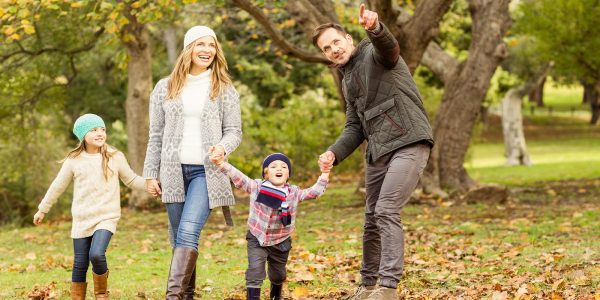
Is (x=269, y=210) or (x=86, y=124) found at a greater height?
(x=86, y=124)

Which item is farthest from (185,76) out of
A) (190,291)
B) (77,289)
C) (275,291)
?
(77,289)

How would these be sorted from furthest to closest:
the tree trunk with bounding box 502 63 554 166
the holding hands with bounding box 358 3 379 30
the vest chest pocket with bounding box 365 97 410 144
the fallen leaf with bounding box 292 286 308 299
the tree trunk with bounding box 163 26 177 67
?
the tree trunk with bounding box 502 63 554 166, the tree trunk with bounding box 163 26 177 67, the fallen leaf with bounding box 292 286 308 299, the vest chest pocket with bounding box 365 97 410 144, the holding hands with bounding box 358 3 379 30

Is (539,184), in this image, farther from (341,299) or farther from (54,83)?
(341,299)

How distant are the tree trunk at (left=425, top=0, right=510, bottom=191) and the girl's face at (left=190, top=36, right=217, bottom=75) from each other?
1177cm

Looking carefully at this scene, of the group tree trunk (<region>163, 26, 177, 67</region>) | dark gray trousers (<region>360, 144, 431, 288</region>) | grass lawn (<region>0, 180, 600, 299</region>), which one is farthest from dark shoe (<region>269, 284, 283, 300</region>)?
tree trunk (<region>163, 26, 177, 67</region>)

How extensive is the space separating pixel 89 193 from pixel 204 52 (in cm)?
139

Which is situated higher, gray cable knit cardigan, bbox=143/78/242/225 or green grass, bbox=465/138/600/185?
gray cable knit cardigan, bbox=143/78/242/225

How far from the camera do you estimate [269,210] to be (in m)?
6.54

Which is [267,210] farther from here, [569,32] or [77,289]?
[569,32]

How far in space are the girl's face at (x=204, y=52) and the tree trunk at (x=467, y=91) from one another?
11766mm

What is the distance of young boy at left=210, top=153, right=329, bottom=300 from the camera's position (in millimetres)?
6508

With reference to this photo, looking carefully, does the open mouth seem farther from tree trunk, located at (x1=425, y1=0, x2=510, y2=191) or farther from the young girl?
tree trunk, located at (x1=425, y1=0, x2=510, y2=191)

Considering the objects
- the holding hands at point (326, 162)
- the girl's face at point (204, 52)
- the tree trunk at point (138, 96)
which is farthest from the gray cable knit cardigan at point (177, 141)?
the tree trunk at point (138, 96)

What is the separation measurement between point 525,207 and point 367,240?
30.3 ft
